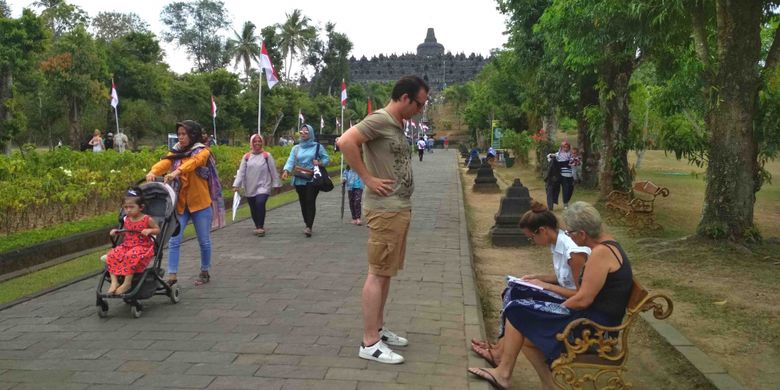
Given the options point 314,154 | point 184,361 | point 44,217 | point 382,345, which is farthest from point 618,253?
point 44,217

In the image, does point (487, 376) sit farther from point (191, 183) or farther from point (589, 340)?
point (191, 183)

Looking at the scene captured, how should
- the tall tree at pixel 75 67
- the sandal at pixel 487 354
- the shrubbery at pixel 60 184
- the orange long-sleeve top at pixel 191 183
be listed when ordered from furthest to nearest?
the tall tree at pixel 75 67, the shrubbery at pixel 60 184, the orange long-sleeve top at pixel 191 183, the sandal at pixel 487 354

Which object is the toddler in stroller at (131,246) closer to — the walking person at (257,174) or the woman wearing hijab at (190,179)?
the woman wearing hijab at (190,179)

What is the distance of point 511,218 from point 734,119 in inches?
127

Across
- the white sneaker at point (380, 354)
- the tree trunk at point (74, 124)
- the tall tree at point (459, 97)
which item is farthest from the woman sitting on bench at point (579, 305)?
the tall tree at point (459, 97)

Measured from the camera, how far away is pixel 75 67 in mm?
28406

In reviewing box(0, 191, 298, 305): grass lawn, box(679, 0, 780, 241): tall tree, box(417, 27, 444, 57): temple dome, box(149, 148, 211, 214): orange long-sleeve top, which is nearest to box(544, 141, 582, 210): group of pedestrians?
box(679, 0, 780, 241): tall tree

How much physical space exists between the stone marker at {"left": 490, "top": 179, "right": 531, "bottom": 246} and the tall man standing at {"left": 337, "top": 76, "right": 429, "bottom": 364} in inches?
224

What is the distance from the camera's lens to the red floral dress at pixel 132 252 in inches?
185

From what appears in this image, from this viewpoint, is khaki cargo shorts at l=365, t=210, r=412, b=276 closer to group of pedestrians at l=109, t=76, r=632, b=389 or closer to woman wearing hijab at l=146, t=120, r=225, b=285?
group of pedestrians at l=109, t=76, r=632, b=389

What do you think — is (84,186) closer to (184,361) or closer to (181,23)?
(184,361)

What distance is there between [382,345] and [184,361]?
1203mm

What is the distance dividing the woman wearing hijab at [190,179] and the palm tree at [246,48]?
2095 inches

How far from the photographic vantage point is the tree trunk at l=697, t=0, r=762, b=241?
311 inches
